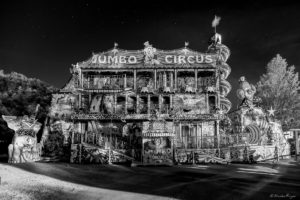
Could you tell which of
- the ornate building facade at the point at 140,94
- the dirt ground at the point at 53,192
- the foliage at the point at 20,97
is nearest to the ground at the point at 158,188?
the dirt ground at the point at 53,192

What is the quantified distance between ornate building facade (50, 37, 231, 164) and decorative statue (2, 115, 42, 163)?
6244 millimetres

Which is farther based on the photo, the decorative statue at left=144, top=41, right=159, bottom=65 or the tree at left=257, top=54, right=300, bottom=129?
the tree at left=257, top=54, right=300, bottom=129

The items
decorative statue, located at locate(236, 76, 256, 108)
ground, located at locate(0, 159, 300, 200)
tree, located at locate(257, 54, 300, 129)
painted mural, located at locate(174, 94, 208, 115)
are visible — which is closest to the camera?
ground, located at locate(0, 159, 300, 200)

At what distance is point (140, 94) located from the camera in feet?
111

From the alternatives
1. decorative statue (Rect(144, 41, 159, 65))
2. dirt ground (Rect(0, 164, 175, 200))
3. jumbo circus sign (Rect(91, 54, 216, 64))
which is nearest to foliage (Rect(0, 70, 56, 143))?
jumbo circus sign (Rect(91, 54, 216, 64))

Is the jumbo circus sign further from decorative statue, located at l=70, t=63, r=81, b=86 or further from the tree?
the tree

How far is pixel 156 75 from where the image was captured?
115 ft

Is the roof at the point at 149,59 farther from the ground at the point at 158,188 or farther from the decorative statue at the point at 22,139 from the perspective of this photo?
the ground at the point at 158,188

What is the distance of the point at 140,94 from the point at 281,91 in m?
22.3

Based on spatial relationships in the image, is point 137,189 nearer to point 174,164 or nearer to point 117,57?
point 174,164

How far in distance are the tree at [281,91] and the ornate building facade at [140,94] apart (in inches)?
346

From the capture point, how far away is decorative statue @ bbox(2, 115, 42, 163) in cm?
2287

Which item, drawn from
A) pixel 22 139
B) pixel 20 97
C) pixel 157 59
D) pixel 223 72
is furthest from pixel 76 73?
pixel 223 72

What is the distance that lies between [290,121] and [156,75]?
68.3ft
